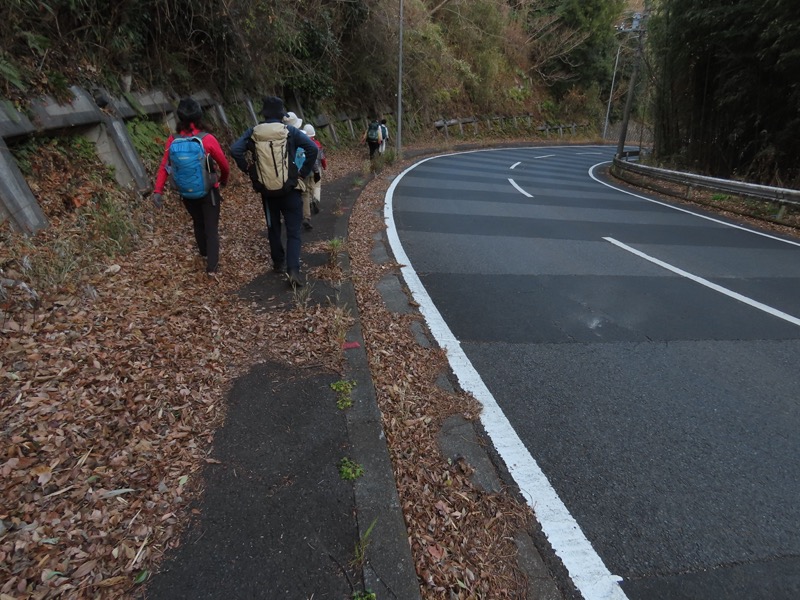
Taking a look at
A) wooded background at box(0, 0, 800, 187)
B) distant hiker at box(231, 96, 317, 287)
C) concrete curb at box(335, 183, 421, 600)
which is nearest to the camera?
concrete curb at box(335, 183, 421, 600)

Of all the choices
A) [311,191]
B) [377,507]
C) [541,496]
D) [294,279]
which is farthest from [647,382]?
[311,191]

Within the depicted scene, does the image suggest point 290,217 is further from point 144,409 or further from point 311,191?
point 311,191

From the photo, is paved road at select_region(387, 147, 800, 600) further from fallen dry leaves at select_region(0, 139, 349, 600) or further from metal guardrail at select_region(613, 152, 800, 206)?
metal guardrail at select_region(613, 152, 800, 206)

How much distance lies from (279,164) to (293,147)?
0.82ft

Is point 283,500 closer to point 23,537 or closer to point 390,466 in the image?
point 390,466

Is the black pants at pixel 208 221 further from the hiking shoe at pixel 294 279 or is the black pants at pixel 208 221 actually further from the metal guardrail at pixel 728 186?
the metal guardrail at pixel 728 186

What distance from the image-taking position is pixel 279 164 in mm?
4652

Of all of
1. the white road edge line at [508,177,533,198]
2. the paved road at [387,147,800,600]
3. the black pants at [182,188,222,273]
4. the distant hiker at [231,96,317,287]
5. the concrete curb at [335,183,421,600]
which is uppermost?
the distant hiker at [231,96,317,287]

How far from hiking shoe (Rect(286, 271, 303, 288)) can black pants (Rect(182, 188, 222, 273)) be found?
0.93 meters

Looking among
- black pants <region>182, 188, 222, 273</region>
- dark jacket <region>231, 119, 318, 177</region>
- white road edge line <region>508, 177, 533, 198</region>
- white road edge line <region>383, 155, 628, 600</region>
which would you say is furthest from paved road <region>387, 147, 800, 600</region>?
white road edge line <region>508, 177, 533, 198</region>

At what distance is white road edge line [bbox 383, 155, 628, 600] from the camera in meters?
2.15

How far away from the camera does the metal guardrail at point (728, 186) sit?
33.4ft

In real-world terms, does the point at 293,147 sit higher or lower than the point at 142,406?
higher

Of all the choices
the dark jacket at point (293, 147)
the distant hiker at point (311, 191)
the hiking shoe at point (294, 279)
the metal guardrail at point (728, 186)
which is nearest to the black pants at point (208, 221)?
the dark jacket at point (293, 147)
